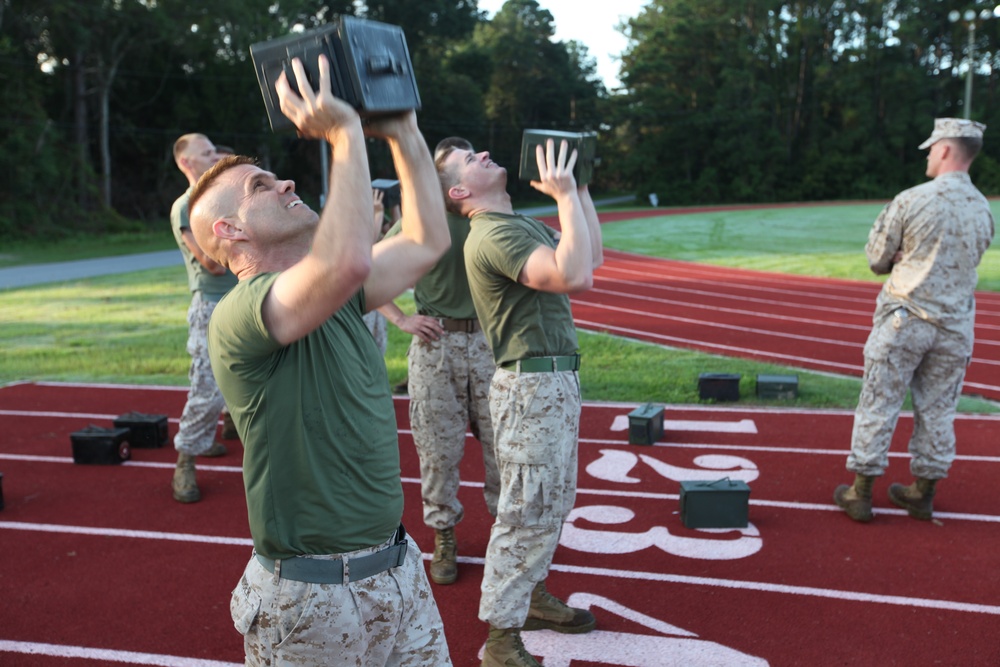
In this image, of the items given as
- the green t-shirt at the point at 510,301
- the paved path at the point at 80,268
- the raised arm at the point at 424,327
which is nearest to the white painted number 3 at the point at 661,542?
the raised arm at the point at 424,327

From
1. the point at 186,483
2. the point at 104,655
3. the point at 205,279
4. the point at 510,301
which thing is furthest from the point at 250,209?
the point at 186,483

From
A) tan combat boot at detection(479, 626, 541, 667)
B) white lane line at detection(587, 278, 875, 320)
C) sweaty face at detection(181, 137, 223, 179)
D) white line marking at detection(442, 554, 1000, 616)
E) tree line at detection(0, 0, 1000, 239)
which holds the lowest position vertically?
white lane line at detection(587, 278, 875, 320)

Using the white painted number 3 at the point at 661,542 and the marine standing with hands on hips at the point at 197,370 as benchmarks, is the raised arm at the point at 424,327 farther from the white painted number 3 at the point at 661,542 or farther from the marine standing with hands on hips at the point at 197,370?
the marine standing with hands on hips at the point at 197,370

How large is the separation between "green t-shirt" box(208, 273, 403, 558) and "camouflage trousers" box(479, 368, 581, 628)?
1263 mm

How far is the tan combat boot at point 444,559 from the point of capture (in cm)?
442

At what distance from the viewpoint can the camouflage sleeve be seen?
4.93 metres

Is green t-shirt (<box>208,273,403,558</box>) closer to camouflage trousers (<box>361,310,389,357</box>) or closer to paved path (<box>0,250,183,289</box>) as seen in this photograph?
camouflage trousers (<box>361,310,389,357</box>)

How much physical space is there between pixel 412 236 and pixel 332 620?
3.44 feet

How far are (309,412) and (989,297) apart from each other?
14546 millimetres

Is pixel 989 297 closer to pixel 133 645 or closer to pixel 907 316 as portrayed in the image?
pixel 907 316

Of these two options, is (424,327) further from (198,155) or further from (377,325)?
(377,325)

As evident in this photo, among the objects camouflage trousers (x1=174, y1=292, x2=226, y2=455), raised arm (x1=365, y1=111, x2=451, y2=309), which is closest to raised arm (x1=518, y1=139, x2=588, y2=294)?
raised arm (x1=365, y1=111, x2=451, y2=309)

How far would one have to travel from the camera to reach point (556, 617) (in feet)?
12.8

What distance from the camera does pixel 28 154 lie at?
3247 cm
